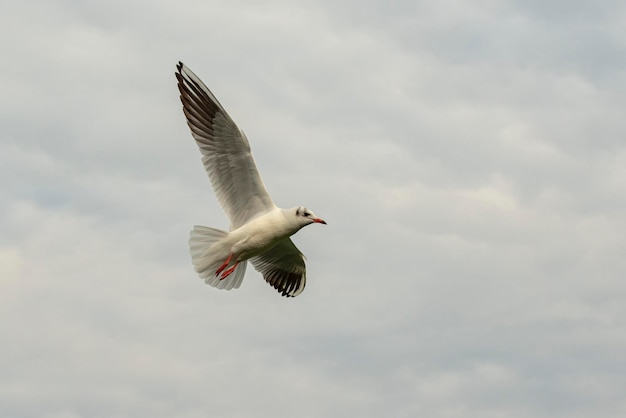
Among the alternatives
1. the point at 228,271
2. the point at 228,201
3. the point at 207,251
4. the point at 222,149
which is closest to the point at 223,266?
the point at 228,271

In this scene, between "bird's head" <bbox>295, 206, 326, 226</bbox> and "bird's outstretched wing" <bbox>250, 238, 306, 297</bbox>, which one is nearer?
"bird's head" <bbox>295, 206, 326, 226</bbox>

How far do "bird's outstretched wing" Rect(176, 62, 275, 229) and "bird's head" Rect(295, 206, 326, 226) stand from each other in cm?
79

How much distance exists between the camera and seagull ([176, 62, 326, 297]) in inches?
846

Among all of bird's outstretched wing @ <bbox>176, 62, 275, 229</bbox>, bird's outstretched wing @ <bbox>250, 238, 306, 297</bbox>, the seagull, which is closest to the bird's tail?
the seagull

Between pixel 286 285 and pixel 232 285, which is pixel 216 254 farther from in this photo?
pixel 286 285

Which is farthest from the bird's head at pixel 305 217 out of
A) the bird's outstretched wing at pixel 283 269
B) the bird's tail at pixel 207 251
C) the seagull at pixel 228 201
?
the bird's outstretched wing at pixel 283 269

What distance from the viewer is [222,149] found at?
21688 mm

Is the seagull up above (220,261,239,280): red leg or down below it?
above

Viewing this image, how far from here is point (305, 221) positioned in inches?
849

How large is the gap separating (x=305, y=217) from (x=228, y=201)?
1795 millimetres

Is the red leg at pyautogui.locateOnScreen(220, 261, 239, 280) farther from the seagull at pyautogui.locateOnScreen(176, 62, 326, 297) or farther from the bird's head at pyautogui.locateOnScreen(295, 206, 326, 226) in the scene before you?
the bird's head at pyautogui.locateOnScreen(295, 206, 326, 226)

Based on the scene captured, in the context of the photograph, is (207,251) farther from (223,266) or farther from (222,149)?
(222,149)

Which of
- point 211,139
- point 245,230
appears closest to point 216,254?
point 245,230

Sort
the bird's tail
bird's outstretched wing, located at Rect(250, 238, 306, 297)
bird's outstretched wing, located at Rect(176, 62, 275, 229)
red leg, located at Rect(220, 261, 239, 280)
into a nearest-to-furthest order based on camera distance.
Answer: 1. bird's outstretched wing, located at Rect(176, 62, 275, 229)
2. the bird's tail
3. red leg, located at Rect(220, 261, 239, 280)
4. bird's outstretched wing, located at Rect(250, 238, 306, 297)
